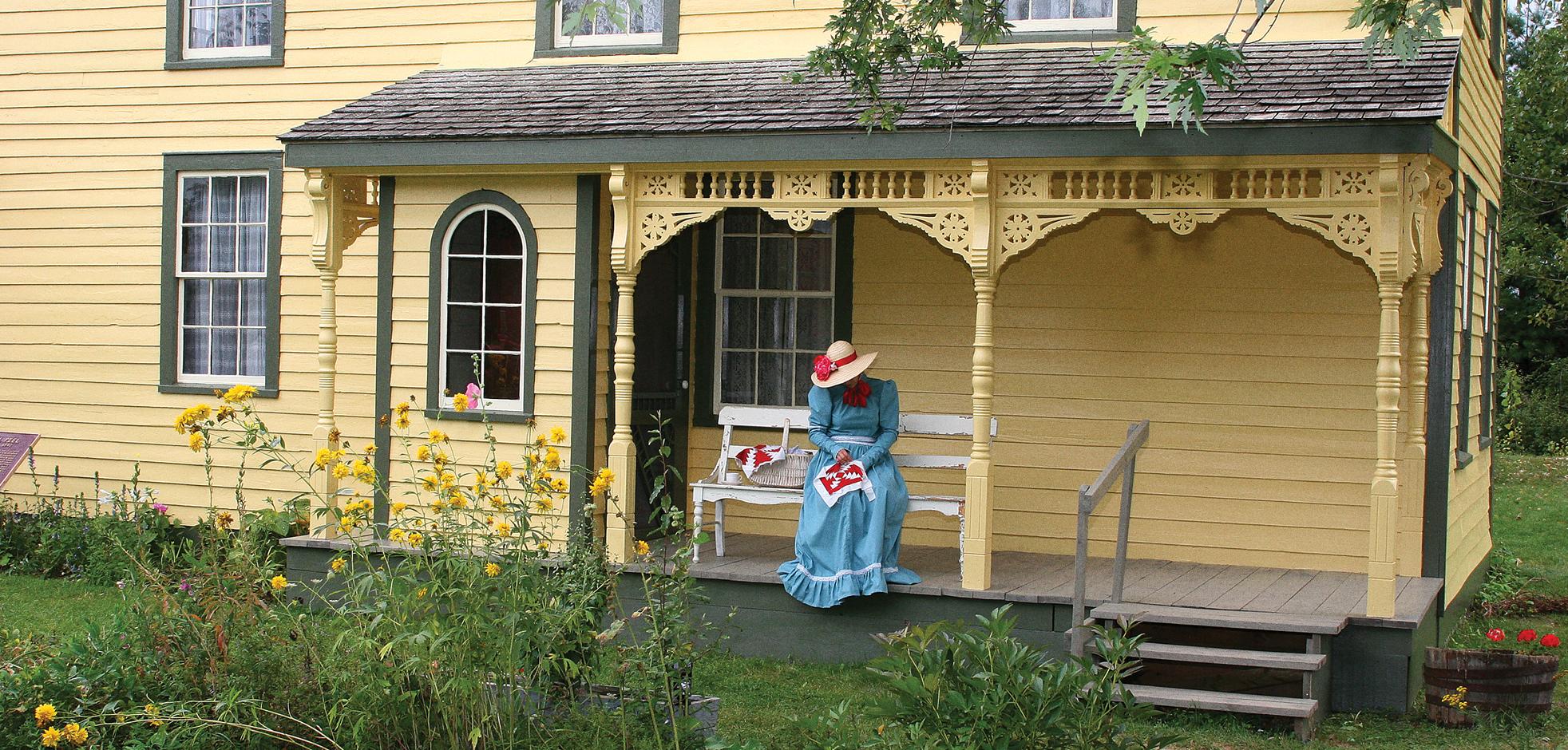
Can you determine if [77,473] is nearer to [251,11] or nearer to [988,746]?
[251,11]

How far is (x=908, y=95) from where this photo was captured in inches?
357

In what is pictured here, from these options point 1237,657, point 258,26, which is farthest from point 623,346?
point 258,26

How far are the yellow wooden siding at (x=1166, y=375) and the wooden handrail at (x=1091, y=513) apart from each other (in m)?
1.45

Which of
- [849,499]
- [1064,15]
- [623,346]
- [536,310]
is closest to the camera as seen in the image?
[849,499]

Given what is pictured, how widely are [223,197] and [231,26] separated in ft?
4.42

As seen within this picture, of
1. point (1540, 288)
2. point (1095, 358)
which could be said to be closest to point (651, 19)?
point (1095, 358)

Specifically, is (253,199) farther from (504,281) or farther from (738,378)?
(738,378)

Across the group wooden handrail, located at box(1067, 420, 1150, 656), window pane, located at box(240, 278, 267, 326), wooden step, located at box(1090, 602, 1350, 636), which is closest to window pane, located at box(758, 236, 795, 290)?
wooden handrail, located at box(1067, 420, 1150, 656)

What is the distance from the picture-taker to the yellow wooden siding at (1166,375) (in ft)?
31.9

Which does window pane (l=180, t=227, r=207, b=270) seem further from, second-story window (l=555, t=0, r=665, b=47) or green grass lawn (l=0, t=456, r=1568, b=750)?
second-story window (l=555, t=0, r=665, b=47)

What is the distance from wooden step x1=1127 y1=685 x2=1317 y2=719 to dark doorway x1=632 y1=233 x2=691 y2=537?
3.68m

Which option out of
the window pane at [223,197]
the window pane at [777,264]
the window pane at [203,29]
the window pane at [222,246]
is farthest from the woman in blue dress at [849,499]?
the window pane at [203,29]

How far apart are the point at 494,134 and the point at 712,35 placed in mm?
2142

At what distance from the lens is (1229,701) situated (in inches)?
297
